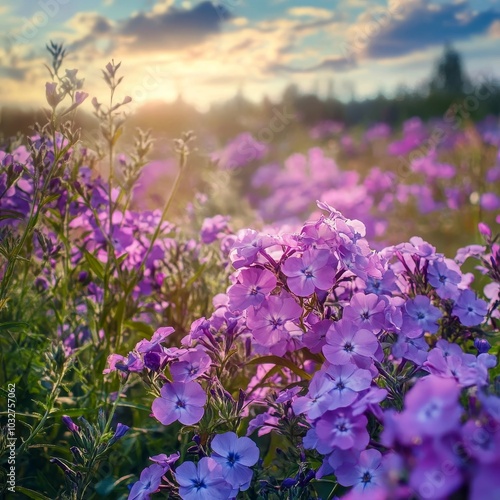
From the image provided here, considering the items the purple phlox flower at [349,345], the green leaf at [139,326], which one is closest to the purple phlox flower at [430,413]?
the purple phlox flower at [349,345]

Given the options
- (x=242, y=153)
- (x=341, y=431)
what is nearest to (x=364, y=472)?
(x=341, y=431)

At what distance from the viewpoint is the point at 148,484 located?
3.69ft

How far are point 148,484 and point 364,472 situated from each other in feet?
1.26

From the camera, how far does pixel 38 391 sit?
154cm

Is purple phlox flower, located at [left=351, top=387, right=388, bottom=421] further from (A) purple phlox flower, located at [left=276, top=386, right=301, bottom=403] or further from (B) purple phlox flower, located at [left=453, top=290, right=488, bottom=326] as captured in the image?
(B) purple phlox flower, located at [left=453, top=290, right=488, bottom=326]

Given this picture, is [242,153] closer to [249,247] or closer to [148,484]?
[249,247]

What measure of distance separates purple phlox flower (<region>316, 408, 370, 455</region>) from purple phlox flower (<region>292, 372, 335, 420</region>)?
15mm

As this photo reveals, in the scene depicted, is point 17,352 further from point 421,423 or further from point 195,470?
point 421,423

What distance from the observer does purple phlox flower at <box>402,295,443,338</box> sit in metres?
1.33

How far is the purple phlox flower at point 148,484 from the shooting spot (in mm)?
1084

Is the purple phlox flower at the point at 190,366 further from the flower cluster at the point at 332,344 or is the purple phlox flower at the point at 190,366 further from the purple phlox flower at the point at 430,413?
the purple phlox flower at the point at 430,413

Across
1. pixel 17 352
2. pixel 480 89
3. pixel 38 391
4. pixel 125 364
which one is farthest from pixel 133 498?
pixel 480 89

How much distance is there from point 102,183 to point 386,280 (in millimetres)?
888

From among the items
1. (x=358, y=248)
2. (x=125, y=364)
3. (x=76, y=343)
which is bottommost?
(x=76, y=343)
